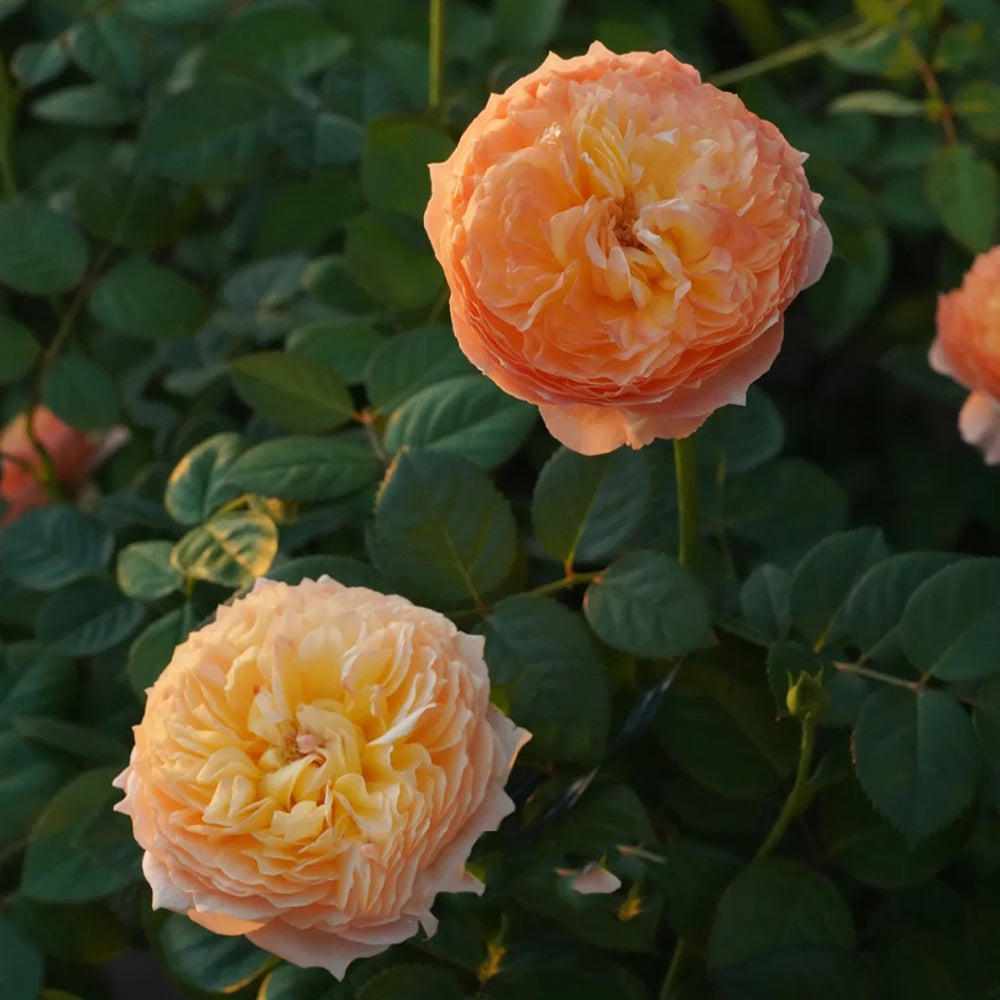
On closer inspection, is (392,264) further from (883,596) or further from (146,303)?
(883,596)

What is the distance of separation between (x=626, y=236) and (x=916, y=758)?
24cm

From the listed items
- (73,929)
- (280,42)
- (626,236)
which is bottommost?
(73,929)

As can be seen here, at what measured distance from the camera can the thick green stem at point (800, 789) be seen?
47cm

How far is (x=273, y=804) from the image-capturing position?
16.9 inches

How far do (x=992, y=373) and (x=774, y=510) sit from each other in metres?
0.15

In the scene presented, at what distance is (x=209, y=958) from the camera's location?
1.77 ft

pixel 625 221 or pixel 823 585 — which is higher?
pixel 625 221

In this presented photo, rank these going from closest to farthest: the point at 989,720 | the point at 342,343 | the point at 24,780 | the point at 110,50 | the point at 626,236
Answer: the point at 626,236 → the point at 989,720 → the point at 24,780 → the point at 342,343 → the point at 110,50

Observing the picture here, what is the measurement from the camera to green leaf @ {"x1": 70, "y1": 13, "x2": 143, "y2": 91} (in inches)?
33.0

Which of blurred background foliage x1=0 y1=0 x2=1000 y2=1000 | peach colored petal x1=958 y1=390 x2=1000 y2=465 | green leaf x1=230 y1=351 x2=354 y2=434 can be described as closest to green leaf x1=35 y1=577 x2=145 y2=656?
blurred background foliage x1=0 y1=0 x2=1000 y2=1000

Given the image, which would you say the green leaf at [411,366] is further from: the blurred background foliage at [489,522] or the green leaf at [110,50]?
the green leaf at [110,50]

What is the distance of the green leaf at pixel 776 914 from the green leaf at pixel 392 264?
14.6 inches

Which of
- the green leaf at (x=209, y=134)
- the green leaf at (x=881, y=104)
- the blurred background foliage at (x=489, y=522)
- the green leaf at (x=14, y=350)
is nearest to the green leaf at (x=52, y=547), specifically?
the blurred background foliage at (x=489, y=522)

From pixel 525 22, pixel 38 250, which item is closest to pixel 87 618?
pixel 38 250
